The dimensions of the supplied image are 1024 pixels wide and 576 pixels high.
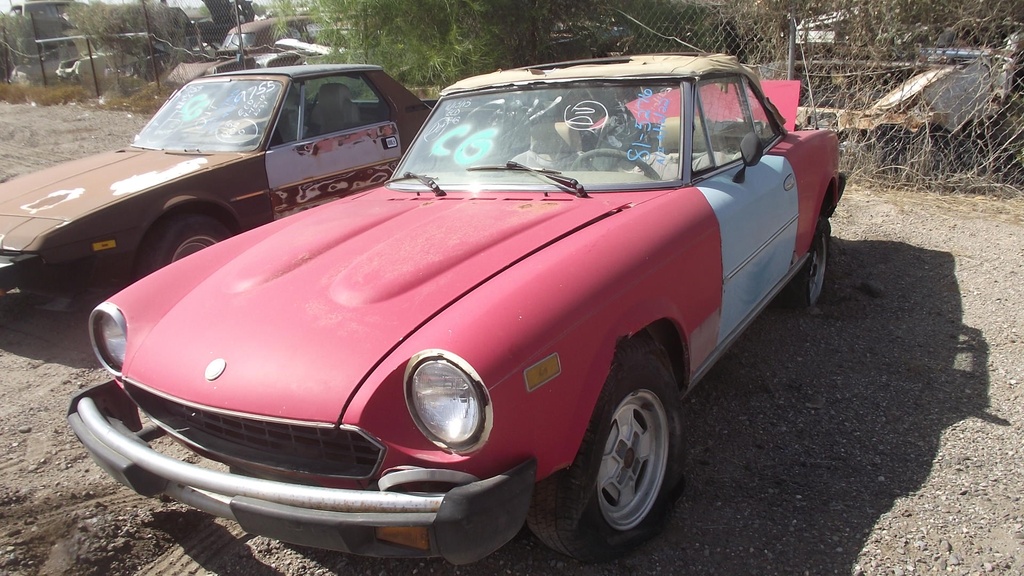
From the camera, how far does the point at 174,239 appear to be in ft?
15.9

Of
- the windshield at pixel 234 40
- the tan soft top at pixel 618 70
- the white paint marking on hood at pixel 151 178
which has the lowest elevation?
the white paint marking on hood at pixel 151 178

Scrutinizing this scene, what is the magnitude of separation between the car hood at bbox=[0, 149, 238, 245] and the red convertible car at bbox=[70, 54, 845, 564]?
1920mm

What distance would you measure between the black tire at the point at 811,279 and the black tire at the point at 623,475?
2148 millimetres

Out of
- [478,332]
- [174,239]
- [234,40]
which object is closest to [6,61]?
[234,40]

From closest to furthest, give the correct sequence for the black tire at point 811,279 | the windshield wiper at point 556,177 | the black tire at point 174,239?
the windshield wiper at point 556,177
the black tire at point 811,279
the black tire at point 174,239

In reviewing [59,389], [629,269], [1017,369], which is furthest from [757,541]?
[59,389]

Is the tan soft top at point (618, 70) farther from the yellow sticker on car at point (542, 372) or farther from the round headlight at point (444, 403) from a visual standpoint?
the round headlight at point (444, 403)

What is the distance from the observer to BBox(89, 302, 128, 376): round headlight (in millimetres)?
2709

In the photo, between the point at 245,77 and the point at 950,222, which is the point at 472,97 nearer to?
the point at 245,77

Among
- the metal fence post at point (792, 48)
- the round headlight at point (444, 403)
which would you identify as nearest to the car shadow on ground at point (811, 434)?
the round headlight at point (444, 403)

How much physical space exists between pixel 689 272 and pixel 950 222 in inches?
190

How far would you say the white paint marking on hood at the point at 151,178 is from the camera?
4.79m

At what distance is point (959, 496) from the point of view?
2812 millimetres

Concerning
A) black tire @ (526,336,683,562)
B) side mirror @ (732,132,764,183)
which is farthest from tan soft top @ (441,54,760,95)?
black tire @ (526,336,683,562)
